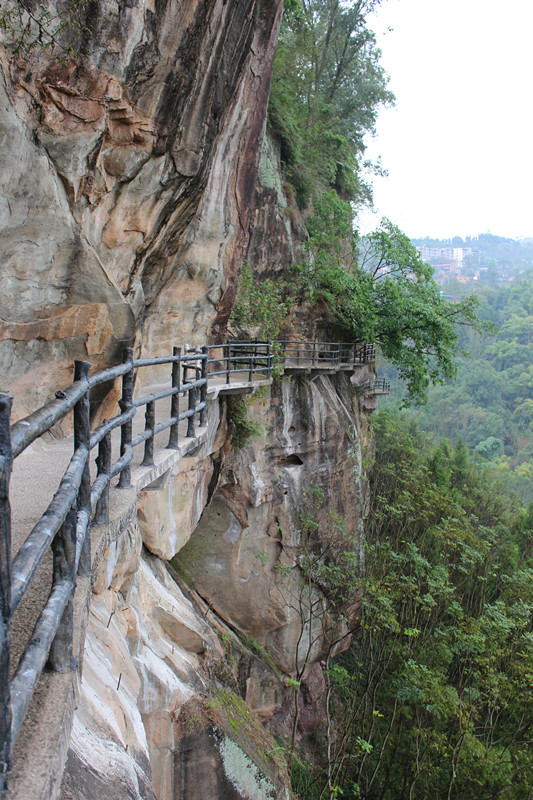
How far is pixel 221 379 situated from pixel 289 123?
929cm

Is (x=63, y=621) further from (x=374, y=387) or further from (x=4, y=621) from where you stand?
(x=374, y=387)

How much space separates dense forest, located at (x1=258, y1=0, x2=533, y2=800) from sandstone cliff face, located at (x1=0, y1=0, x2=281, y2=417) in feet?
19.6

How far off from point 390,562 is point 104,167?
13.9 meters

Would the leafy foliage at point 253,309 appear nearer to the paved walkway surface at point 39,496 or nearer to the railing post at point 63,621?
the paved walkway surface at point 39,496

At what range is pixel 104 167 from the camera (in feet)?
18.3

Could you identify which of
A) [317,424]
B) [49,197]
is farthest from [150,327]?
[317,424]

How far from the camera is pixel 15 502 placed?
2889 millimetres

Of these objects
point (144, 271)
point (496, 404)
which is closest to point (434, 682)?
point (144, 271)

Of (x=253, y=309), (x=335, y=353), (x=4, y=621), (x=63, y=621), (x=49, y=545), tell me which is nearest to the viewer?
(x=4, y=621)

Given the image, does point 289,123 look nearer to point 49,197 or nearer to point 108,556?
point 49,197

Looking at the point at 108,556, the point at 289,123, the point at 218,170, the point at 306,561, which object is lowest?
the point at 306,561

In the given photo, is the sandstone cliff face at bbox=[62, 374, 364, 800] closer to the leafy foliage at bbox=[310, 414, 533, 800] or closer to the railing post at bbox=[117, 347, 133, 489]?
the railing post at bbox=[117, 347, 133, 489]

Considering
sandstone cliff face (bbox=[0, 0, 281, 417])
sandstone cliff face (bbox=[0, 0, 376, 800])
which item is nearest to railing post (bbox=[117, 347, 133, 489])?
sandstone cliff face (bbox=[0, 0, 376, 800])

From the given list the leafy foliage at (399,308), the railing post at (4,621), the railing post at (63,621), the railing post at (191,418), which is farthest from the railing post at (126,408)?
the leafy foliage at (399,308)
